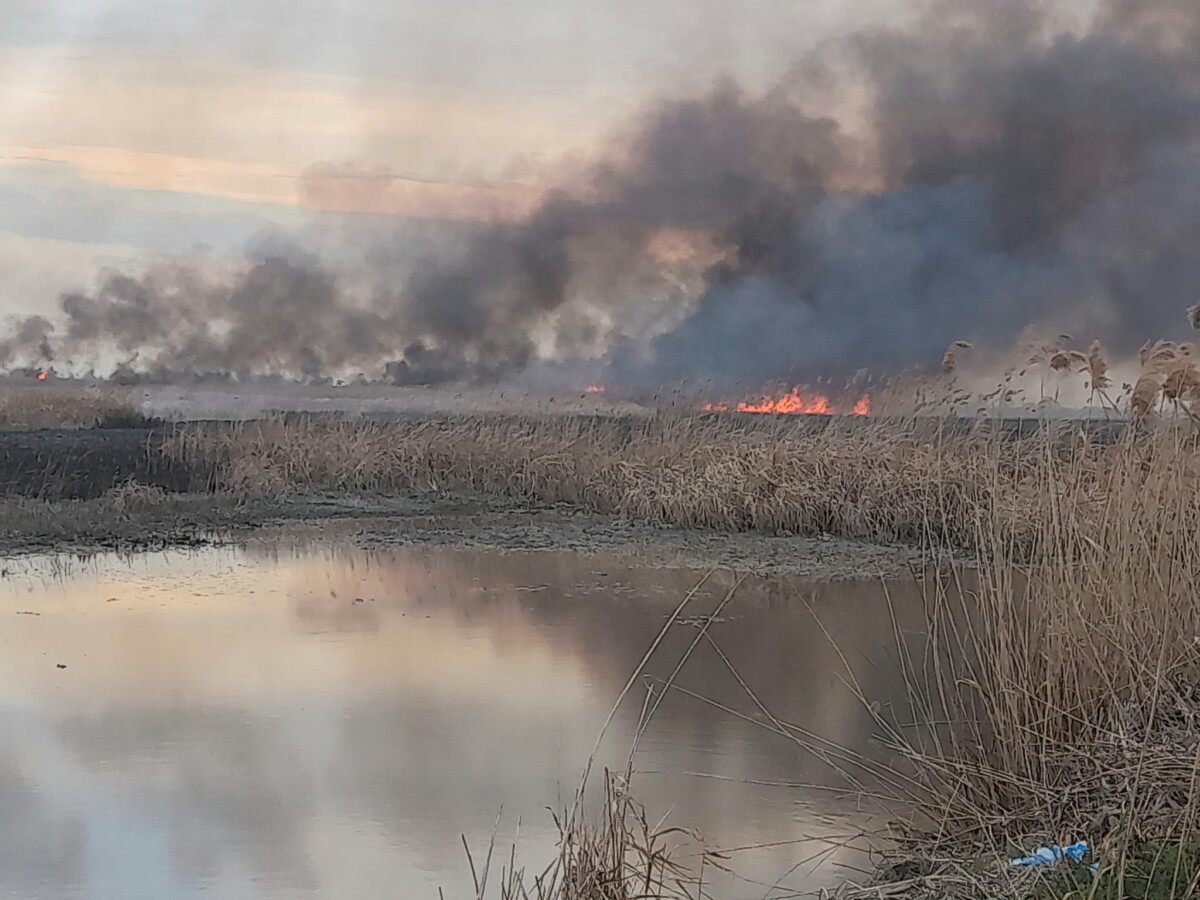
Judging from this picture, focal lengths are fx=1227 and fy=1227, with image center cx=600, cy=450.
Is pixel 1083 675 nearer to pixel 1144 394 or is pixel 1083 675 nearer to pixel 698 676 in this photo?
pixel 1144 394

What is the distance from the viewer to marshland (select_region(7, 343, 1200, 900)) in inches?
114

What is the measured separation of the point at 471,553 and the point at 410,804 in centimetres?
464

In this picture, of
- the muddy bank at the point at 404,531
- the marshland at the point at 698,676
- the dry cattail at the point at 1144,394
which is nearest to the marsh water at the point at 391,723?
the marshland at the point at 698,676

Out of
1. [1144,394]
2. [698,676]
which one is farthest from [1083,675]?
[698,676]

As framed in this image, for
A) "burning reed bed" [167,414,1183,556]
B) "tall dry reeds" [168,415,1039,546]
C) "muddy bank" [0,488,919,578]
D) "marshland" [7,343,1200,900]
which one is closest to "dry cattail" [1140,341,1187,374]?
"marshland" [7,343,1200,900]

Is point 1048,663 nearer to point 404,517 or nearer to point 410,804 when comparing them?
point 410,804

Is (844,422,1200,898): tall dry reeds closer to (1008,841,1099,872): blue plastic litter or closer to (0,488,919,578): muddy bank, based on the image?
(1008,841,1099,872): blue plastic litter

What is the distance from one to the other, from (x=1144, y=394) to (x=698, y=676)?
221 cm

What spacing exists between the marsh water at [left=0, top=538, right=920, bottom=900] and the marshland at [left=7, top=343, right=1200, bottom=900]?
0.02m

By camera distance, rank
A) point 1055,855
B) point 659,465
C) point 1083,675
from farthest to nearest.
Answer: point 659,465 → point 1083,675 → point 1055,855

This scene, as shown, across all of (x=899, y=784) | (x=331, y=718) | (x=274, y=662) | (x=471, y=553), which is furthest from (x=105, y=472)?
(x=899, y=784)

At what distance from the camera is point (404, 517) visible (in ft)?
32.1

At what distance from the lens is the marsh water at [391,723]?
310 centimetres

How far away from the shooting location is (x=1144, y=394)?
3037mm
